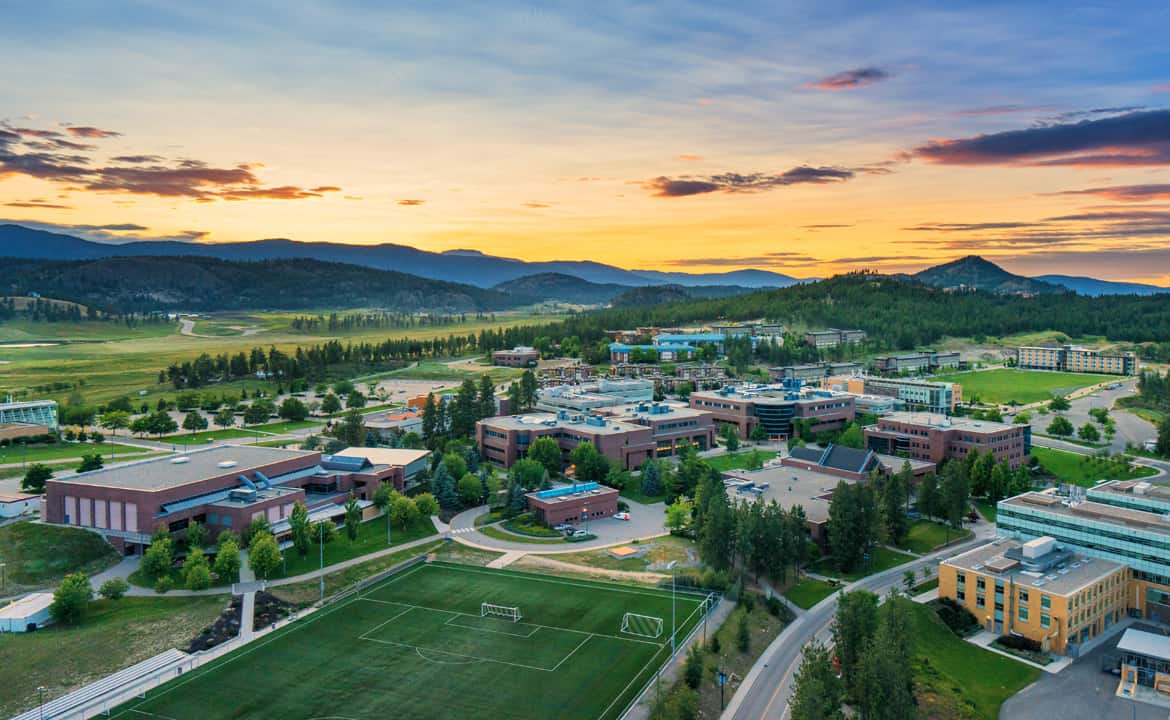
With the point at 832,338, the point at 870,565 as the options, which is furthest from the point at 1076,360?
the point at 870,565

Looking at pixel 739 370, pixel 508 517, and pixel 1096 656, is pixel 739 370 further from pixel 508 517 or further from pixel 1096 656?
pixel 1096 656

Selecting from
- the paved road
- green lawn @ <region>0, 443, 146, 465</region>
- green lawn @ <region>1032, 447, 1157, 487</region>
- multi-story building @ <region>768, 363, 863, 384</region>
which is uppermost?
multi-story building @ <region>768, 363, 863, 384</region>

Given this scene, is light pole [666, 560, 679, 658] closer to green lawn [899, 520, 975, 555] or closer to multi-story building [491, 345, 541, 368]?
green lawn [899, 520, 975, 555]

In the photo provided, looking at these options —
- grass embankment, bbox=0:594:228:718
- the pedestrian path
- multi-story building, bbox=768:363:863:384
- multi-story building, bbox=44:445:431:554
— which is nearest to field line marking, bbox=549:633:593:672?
the pedestrian path

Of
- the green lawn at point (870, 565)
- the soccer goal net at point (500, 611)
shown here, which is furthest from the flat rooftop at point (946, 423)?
the soccer goal net at point (500, 611)

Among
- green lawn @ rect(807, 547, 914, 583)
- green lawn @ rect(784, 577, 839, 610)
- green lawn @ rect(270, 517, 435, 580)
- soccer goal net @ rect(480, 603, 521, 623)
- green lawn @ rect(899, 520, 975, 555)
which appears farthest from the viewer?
green lawn @ rect(899, 520, 975, 555)

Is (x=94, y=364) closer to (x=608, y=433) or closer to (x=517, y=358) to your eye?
(x=517, y=358)

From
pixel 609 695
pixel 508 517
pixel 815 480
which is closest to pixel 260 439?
pixel 508 517
